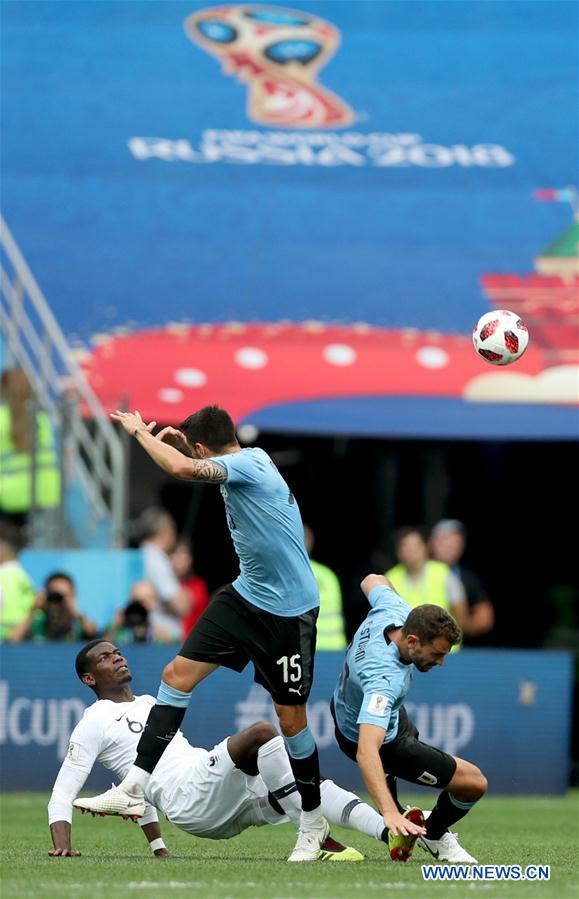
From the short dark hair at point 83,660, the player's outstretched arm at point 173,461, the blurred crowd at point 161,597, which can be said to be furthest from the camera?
the blurred crowd at point 161,597

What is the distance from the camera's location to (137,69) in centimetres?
1941

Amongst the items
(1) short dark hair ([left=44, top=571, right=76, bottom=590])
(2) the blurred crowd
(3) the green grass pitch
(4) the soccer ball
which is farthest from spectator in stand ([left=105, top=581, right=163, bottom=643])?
(4) the soccer ball

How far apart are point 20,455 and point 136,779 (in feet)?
26.4

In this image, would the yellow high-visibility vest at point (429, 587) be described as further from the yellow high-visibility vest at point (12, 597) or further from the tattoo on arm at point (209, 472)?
the tattoo on arm at point (209, 472)

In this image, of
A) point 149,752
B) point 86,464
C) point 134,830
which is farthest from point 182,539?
point 149,752

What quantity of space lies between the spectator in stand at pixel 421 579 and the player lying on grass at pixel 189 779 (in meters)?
5.68

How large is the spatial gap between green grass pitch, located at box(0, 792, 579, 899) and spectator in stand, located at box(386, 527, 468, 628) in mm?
2876

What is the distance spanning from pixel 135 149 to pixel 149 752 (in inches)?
460

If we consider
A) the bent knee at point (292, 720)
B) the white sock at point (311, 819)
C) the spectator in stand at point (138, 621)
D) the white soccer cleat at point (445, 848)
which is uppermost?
the spectator in stand at point (138, 621)

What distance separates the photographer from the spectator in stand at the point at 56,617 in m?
13.6

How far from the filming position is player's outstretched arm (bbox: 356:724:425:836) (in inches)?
286

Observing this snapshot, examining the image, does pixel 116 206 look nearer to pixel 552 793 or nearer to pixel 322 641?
pixel 322 641

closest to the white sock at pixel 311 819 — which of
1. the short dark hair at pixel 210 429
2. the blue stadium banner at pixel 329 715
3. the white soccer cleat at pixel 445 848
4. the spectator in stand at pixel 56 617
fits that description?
the white soccer cleat at pixel 445 848

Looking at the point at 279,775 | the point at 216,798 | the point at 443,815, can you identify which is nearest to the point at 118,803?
the point at 216,798
